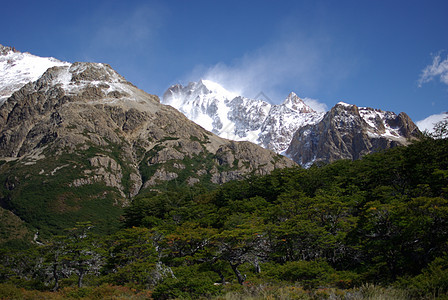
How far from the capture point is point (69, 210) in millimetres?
147250

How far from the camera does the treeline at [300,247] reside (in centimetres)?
2330

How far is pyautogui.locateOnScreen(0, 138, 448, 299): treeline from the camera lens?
23.3 metres

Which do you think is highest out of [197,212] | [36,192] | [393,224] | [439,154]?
[36,192]

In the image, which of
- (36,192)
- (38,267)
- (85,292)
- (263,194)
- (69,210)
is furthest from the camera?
(36,192)

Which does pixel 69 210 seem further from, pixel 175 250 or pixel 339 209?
pixel 339 209

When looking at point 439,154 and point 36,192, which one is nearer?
point 439,154

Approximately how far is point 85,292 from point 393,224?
25900 millimetres

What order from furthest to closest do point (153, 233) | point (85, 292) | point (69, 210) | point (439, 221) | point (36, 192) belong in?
point (36, 192) → point (69, 210) → point (153, 233) → point (85, 292) → point (439, 221)

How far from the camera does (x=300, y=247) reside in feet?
113

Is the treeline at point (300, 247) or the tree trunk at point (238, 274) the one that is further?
the tree trunk at point (238, 274)

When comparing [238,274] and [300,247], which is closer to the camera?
[238,274]

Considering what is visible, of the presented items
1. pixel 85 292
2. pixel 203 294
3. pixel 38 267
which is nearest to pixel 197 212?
pixel 38 267

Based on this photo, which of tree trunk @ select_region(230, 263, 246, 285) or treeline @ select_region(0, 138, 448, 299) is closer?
treeline @ select_region(0, 138, 448, 299)

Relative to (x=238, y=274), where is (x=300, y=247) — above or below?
above
